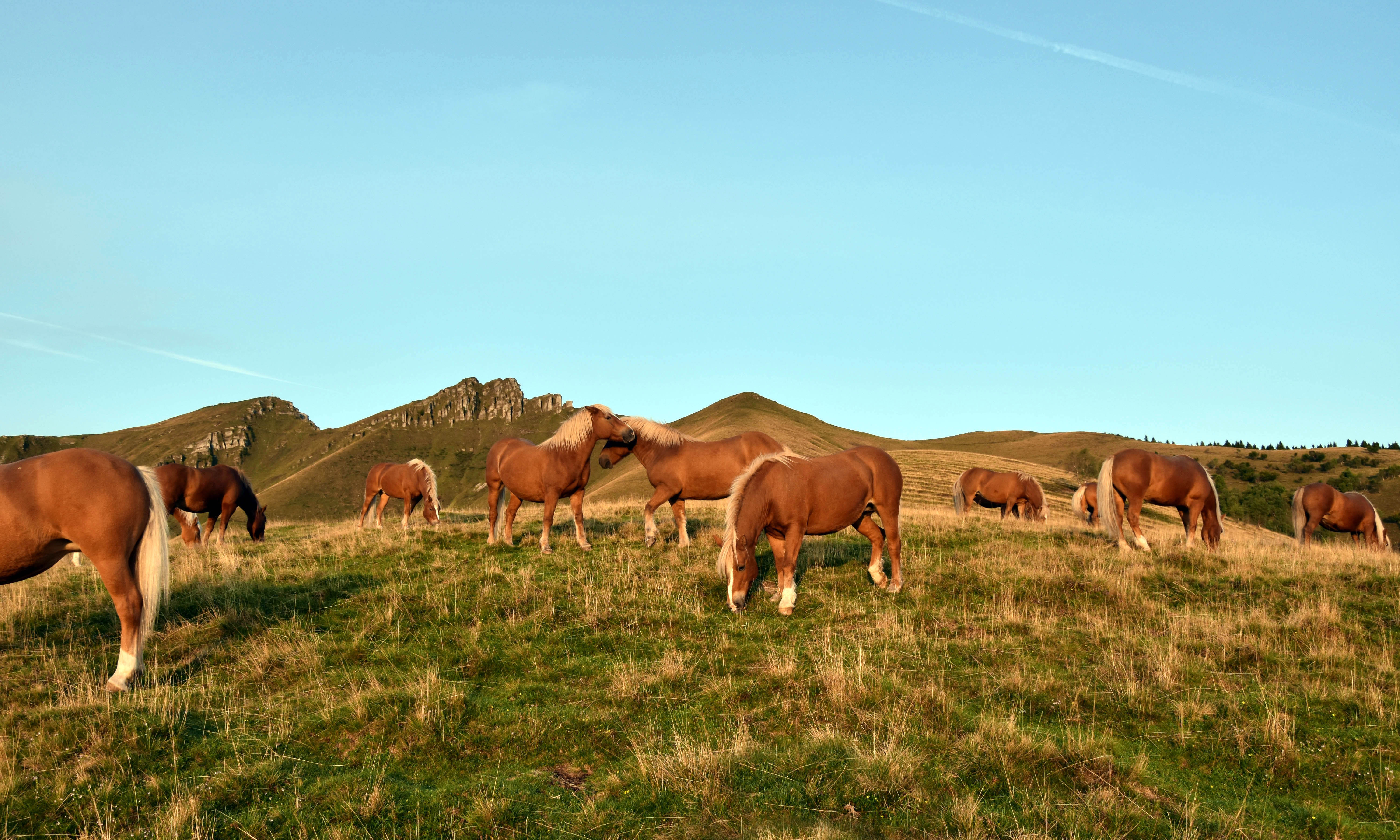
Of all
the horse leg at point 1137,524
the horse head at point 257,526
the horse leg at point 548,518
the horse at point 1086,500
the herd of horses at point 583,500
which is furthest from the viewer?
the horse at point 1086,500

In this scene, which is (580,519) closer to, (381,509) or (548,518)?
(548,518)

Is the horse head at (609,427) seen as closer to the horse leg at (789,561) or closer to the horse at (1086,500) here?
the horse leg at (789,561)

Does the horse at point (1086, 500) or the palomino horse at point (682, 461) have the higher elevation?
the palomino horse at point (682, 461)

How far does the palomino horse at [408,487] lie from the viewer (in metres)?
20.3

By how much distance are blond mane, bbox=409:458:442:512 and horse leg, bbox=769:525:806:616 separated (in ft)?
41.1

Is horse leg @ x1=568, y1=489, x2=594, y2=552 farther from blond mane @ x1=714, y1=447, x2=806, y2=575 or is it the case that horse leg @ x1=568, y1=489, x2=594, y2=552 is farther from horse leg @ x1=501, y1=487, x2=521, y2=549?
blond mane @ x1=714, y1=447, x2=806, y2=575

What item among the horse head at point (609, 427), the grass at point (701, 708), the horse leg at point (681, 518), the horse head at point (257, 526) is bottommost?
the grass at point (701, 708)

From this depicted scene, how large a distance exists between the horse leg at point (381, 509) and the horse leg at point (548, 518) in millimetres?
7910

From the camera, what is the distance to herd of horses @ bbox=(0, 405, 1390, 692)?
753 centimetres

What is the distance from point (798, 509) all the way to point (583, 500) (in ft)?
25.4

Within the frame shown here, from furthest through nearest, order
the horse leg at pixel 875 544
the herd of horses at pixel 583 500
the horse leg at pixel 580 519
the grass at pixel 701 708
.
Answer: the horse leg at pixel 580 519 → the horse leg at pixel 875 544 → the herd of horses at pixel 583 500 → the grass at pixel 701 708

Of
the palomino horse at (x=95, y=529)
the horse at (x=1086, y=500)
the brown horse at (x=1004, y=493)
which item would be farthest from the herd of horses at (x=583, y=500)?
the brown horse at (x=1004, y=493)

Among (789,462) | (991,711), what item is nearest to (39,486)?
(789,462)

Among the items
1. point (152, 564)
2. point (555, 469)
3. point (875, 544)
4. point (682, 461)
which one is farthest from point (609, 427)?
point (152, 564)
